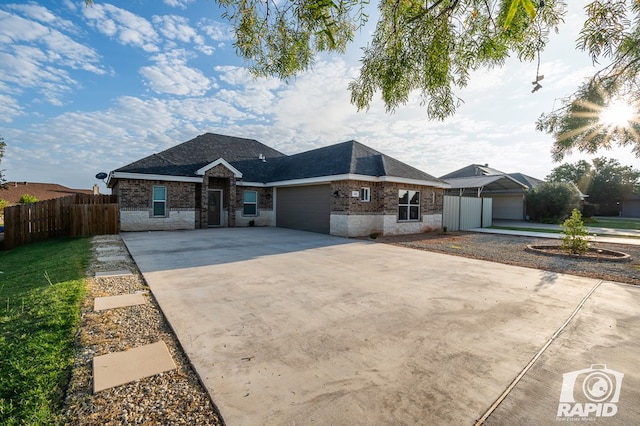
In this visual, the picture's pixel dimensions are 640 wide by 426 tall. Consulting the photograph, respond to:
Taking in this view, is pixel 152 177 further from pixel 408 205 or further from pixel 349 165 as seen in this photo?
pixel 408 205

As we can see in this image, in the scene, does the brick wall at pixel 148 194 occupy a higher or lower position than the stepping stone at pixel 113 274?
higher

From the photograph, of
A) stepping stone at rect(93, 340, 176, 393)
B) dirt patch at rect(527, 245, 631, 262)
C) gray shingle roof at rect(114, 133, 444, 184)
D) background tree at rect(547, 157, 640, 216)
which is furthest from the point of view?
background tree at rect(547, 157, 640, 216)

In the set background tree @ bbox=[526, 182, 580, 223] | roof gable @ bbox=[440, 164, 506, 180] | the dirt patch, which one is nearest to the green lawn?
the dirt patch

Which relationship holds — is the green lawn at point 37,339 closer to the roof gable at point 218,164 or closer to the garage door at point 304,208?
the roof gable at point 218,164

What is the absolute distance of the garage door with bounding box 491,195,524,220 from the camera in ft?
87.2

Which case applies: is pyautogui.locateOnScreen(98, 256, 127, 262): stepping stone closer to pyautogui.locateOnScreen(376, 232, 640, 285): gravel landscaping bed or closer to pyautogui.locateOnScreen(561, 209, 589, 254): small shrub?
pyautogui.locateOnScreen(376, 232, 640, 285): gravel landscaping bed

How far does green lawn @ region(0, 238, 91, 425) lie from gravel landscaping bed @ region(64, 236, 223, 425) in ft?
0.36

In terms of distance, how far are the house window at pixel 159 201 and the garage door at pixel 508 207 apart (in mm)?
28810

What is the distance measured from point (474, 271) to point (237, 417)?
268 inches

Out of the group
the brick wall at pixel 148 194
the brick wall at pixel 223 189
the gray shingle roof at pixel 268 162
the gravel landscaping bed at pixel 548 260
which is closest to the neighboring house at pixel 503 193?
the gray shingle roof at pixel 268 162

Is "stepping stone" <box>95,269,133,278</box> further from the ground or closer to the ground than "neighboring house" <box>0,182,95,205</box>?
closer to the ground

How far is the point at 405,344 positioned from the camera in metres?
3.36

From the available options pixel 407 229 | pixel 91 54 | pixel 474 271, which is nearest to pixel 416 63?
pixel 474 271
